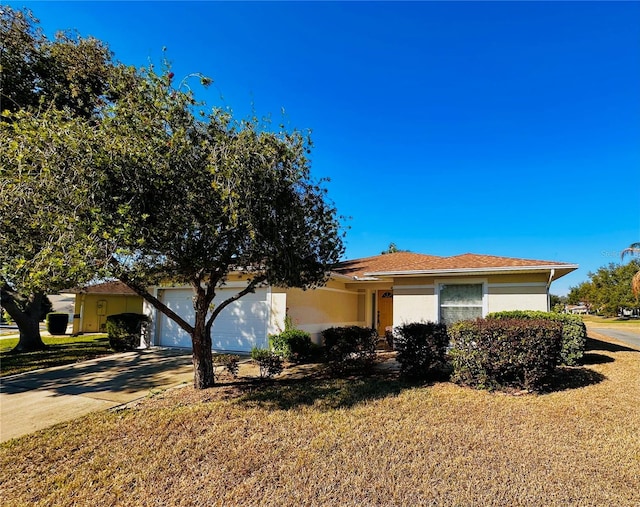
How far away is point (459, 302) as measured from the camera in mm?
11406

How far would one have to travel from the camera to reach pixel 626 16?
26.4ft

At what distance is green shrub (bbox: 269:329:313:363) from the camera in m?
11.1

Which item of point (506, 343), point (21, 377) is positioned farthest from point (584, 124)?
point (21, 377)

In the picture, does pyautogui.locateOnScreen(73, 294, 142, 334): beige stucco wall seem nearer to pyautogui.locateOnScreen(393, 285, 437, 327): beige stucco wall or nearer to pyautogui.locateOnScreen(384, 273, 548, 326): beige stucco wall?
pyautogui.locateOnScreen(393, 285, 437, 327): beige stucco wall

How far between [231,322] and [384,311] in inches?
309

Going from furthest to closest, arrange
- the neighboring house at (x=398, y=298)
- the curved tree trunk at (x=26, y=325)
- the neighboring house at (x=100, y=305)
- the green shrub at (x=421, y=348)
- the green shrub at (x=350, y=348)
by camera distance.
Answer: the neighboring house at (x=100, y=305) < the curved tree trunk at (x=26, y=325) < the neighboring house at (x=398, y=298) < the green shrub at (x=350, y=348) < the green shrub at (x=421, y=348)

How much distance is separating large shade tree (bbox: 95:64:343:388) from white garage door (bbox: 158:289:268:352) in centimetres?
640

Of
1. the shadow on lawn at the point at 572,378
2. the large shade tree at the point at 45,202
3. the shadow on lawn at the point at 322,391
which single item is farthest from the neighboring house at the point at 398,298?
the large shade tree at the point at 45,202

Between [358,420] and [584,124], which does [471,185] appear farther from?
[358,420]

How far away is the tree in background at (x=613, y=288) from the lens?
45938 millimetres

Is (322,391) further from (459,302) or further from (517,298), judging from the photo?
(517,298)

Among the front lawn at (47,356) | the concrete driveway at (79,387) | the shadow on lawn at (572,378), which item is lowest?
the front lawn at (47,356)

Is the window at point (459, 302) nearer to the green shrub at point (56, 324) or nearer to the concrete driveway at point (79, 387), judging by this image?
the concrete driveway at point (79, 387)

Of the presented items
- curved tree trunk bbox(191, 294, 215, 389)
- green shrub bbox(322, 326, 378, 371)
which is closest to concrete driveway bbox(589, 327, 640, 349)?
green shrub bbox(322, 326, 378, 371)
